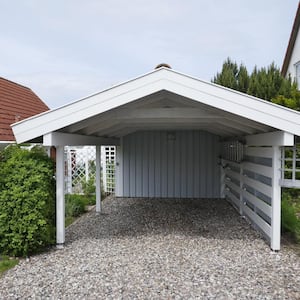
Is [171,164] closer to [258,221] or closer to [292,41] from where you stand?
[258,221]

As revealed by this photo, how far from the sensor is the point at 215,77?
16500 millimetres

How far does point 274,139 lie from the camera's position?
4.92 meters

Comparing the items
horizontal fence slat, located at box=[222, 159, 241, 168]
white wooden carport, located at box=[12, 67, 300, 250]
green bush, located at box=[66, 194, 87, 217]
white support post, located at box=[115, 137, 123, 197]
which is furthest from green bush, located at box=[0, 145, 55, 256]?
white support post, located at box=[115, 137, 123, 197]

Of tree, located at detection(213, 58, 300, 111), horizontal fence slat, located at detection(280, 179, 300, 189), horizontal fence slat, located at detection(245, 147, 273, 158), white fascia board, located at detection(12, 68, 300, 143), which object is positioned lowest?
horizontal fence slat, located at detection(280, 179, 300, 189)

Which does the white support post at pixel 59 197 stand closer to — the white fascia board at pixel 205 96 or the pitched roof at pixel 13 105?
the white fascia board at pixel 205 96

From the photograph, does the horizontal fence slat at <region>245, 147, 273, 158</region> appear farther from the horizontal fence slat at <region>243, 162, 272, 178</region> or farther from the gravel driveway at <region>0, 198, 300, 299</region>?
the gravel driveway at <region>0, 198, 300, 299</region>

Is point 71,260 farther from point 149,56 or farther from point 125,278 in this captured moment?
point 149,56

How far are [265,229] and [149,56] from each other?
1383cm

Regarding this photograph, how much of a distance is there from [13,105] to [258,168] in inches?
295

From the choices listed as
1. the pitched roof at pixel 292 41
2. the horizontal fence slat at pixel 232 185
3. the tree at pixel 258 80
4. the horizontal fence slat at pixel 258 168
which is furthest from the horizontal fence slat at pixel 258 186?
the pitched roof at pixel 292 41

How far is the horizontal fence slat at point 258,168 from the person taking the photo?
5.20 metres

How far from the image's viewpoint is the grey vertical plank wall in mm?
10336

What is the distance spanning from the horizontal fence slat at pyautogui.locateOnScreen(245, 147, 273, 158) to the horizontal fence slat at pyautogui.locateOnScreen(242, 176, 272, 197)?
1.63 ft

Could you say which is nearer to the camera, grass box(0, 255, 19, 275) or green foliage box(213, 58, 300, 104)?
grass box(0, 255, 19, 275)
